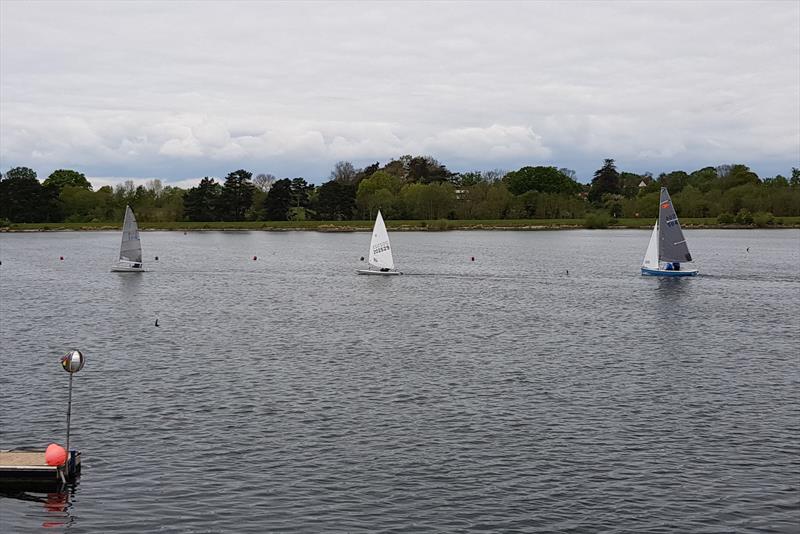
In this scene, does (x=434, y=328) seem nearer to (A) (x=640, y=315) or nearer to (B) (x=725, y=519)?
(A) (x=640, y=315)

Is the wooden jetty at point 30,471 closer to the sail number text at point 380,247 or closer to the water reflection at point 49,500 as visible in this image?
the water reflection at point 49,500

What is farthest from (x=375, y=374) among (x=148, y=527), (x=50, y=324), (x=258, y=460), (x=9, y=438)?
(x=50, y=324)

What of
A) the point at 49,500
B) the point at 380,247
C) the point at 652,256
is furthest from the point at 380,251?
the point at 49,500

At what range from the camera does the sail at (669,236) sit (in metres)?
107

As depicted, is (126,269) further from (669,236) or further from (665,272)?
(669,236)

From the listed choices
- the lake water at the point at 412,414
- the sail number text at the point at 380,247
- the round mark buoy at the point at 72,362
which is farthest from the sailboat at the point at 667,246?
the round mark buoy at the point at 72,362

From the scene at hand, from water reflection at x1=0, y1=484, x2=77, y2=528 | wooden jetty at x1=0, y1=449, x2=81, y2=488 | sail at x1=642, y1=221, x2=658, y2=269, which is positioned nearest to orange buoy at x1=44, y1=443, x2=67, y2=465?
wooden jetty at x1=0, y1=449, x2=81, y2=488

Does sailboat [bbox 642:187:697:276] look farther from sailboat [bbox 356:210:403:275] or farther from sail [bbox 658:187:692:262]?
sailboat [bbox 356:210:403:275]

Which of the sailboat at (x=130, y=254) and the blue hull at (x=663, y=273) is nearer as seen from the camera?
the blue hull at (x=663, y=273)

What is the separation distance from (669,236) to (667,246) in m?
1.54

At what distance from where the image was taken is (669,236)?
109 metres

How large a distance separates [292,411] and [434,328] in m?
29.2

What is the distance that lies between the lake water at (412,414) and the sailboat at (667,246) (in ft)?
72.7

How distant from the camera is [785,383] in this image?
149ft
